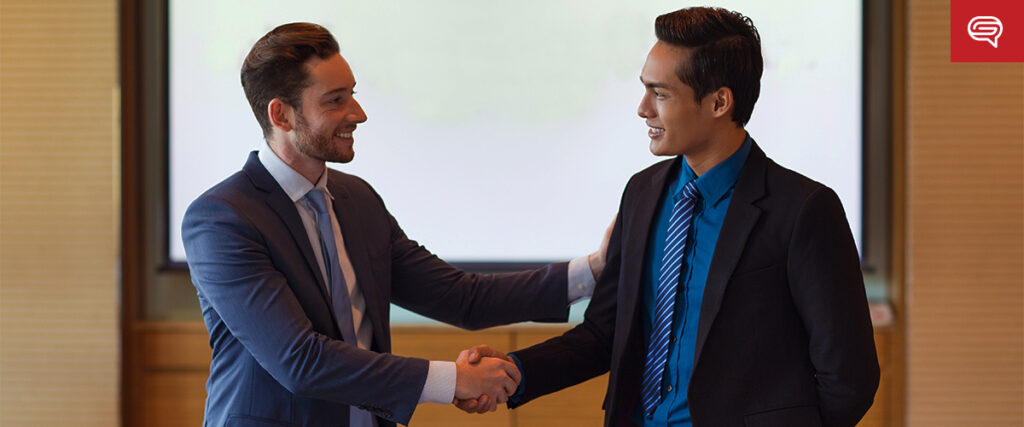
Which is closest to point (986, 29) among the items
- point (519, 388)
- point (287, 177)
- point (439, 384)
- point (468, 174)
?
point (468, 174)

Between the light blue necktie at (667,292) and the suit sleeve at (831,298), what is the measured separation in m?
0.23

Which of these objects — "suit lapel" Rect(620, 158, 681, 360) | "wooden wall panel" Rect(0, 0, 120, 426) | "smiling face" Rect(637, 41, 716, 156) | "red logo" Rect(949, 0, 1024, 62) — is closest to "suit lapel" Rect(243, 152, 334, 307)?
"suit lapel" Rect(620, 158, 681, 360)

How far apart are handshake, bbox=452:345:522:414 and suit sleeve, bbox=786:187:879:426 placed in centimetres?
73

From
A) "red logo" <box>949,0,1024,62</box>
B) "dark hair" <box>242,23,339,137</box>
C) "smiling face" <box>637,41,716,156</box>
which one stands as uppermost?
"red logo" <box>949,0,1024,62</box>

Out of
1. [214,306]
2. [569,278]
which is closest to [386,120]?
[569,278]

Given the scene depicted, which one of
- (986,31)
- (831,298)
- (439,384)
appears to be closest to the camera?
(831,298)

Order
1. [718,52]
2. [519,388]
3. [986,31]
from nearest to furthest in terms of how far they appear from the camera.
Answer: [718,52], [519,388], [986,31]

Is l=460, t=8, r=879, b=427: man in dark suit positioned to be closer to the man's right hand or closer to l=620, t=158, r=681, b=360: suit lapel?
l=620, t=158, r=681, b=360: suit lapel

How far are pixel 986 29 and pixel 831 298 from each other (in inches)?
95.2

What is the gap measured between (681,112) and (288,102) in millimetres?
907

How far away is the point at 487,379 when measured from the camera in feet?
7.13

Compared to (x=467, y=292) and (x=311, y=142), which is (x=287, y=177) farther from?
(x=467, y=292)

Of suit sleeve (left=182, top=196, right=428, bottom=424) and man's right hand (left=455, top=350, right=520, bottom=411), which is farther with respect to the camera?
man's right hand (left=455, top=350, right=520, bottom=411)

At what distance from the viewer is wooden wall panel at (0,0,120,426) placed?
378 cm
